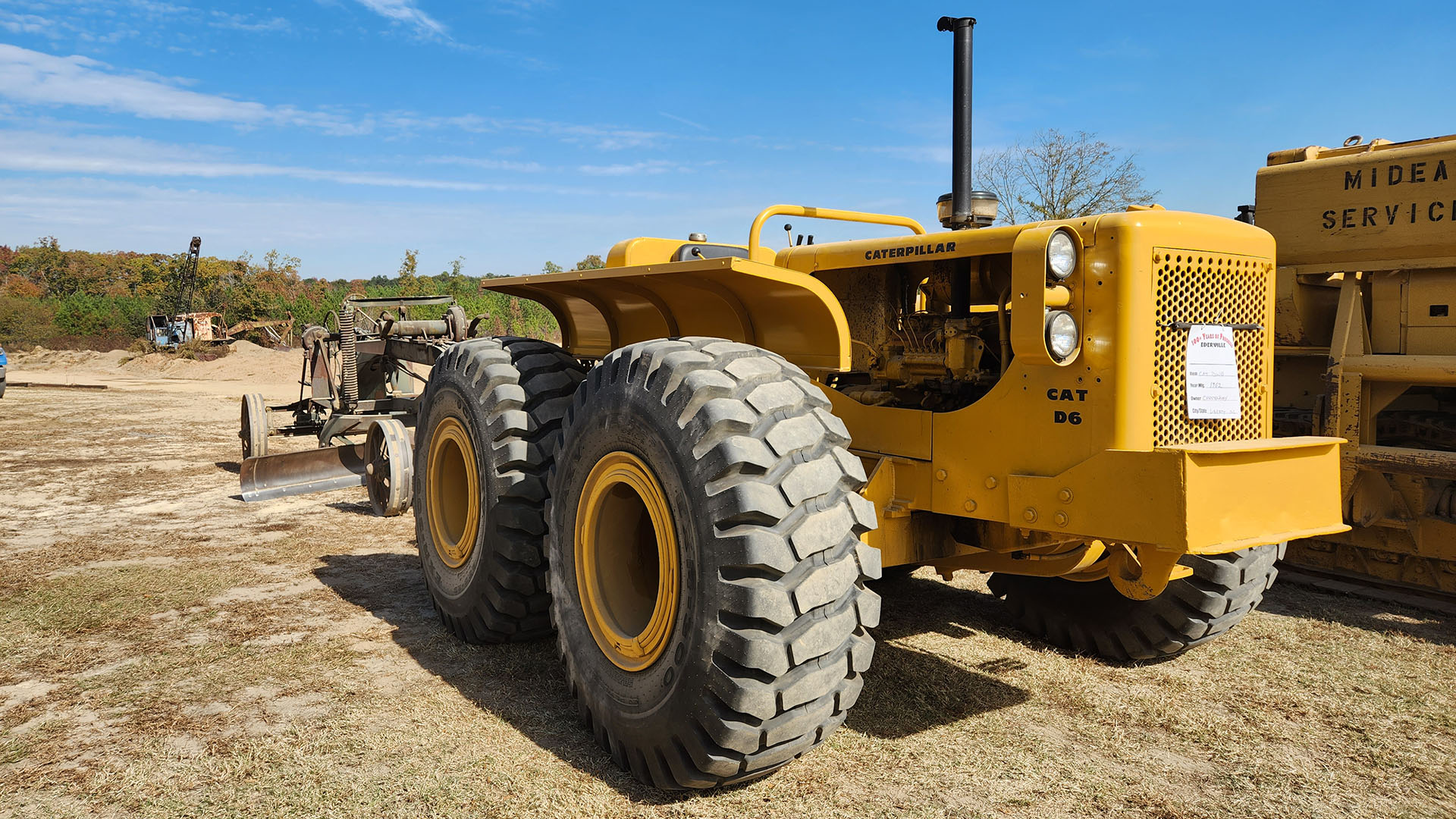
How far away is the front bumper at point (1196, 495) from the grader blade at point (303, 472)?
25.3 feet

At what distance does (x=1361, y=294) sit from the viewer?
20.9ft

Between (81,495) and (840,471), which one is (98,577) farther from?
(840,471)

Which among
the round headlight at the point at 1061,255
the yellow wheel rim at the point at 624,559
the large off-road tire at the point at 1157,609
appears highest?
the round headlight at the point at 1061,255

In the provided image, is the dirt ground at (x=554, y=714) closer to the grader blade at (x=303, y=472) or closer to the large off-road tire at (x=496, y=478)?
the large off-road tire at (x=496, y=478)

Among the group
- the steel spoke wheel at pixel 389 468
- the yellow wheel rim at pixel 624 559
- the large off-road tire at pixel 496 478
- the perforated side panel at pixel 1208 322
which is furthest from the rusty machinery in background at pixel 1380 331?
the steel spoke wheel at pixel 389 468

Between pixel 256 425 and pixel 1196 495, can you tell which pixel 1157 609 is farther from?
pixel 256 425

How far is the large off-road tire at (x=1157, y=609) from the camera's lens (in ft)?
14.6

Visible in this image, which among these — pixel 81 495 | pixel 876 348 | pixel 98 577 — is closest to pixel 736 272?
pixel 876 348

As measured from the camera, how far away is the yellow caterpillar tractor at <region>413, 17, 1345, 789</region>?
308cm

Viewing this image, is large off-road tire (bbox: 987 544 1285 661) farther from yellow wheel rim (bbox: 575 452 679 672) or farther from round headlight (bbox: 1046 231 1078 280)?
yellow wheel rim (bbox: 575 452 679 672)

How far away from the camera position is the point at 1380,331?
6.28m

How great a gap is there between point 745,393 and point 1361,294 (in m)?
5.18

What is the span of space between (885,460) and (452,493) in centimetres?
282

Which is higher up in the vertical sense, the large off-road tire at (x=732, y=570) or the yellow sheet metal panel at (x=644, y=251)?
the yellow sheet metal panel at (x=644, y=251)
